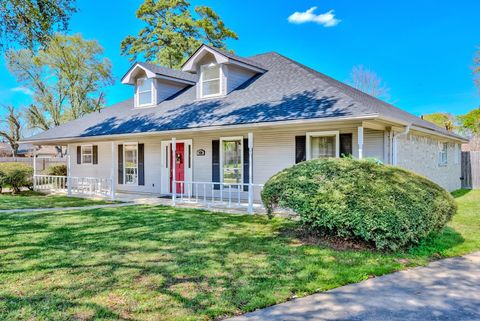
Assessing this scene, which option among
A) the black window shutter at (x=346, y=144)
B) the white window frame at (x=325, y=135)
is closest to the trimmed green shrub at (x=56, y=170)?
the white window frame at (x=325, y=135)

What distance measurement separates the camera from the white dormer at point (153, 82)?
15484 mm

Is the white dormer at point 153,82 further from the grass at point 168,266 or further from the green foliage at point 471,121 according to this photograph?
the green foliage at point 471,121

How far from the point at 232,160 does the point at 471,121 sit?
25.8 metres

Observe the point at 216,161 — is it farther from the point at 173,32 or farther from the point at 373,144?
the point at 173,32

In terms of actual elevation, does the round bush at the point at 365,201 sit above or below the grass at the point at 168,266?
above

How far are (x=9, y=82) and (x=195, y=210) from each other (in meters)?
30.0

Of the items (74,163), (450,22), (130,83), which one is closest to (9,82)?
(74,163)

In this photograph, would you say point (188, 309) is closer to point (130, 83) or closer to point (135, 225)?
point (135, 225)

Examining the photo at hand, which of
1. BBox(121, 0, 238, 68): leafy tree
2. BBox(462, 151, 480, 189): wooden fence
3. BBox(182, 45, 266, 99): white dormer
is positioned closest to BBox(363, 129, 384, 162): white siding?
BBox(182, 45, 266, 99): white dormer

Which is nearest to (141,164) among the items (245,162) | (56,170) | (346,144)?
(245,162)

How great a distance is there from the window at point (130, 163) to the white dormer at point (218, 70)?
4029 millimetres

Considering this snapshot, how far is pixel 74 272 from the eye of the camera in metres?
4.80

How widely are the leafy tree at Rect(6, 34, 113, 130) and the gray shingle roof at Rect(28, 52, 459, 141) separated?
1653 centimetres

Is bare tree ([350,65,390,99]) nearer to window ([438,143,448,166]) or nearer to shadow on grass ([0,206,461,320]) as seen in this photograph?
window ([438,143,448,166])
